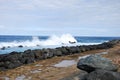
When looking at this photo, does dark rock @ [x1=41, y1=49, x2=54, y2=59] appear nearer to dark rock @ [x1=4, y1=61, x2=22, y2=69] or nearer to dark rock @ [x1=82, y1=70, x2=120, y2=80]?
dark rock @ [x1=4, y1=61, x2=22, y2=69]

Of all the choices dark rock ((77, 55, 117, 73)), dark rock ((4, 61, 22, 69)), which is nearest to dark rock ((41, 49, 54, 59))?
dark rock ((4, 61, 22, 69))

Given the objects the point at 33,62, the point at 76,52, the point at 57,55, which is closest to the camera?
the point at 33,62

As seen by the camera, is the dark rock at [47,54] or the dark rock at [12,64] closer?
the dark rock at [12,64]

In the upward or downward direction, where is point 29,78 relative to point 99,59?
downward

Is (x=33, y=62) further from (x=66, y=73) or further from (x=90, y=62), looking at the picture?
(x=90, y=62)

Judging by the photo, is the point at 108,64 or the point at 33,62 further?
the point at 33,62

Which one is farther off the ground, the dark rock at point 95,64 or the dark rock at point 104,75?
the dark rock at point 95,64

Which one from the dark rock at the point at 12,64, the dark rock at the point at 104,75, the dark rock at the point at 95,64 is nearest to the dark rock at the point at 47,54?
the dark rock at the point at 12,64

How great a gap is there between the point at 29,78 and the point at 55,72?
7.92ft

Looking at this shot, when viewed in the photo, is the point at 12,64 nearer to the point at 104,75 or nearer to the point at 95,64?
the point at 95,64

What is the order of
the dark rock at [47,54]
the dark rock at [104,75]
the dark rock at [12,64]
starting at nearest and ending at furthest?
the dark rock at [104,75] → the dark rock at [12,64] → the dark rock at [47,54]

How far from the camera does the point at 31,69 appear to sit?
2411cm

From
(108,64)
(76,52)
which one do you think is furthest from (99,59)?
(76,52)

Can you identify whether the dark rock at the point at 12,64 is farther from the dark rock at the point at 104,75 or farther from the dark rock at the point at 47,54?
the dark rock at the point at 104,75
